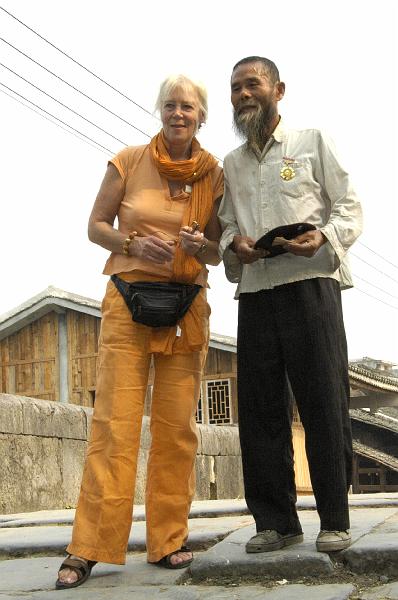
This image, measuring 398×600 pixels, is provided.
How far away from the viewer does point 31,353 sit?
20.7 meters

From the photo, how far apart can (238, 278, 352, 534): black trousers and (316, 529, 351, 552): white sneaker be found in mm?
31

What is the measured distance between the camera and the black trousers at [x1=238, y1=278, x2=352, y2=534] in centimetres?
344

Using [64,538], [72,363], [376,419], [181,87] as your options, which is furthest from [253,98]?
[376,419]

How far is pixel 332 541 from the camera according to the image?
336 centimetres

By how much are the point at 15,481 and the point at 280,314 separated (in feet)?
14.7

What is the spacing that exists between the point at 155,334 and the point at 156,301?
0.50ft

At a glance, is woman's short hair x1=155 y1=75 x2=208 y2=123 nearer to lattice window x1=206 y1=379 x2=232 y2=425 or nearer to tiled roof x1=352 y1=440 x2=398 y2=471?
lattice window x1=206 y1=379 x2=232 y2=425

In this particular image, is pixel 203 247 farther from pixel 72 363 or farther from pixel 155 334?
pixel 72 363

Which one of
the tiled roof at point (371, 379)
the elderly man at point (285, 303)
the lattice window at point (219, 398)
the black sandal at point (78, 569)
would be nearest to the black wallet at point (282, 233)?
the elderly man at point (285, 303)

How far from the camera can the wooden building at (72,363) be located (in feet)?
62.7

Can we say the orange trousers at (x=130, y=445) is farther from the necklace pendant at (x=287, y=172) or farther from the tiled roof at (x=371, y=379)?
the tiled roof at (x=371, y=379)

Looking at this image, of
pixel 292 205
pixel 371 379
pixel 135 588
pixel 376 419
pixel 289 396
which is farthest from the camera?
pixel 376 419

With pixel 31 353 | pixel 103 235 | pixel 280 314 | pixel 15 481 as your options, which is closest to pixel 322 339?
pixel 280 314

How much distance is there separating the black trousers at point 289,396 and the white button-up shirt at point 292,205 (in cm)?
7
